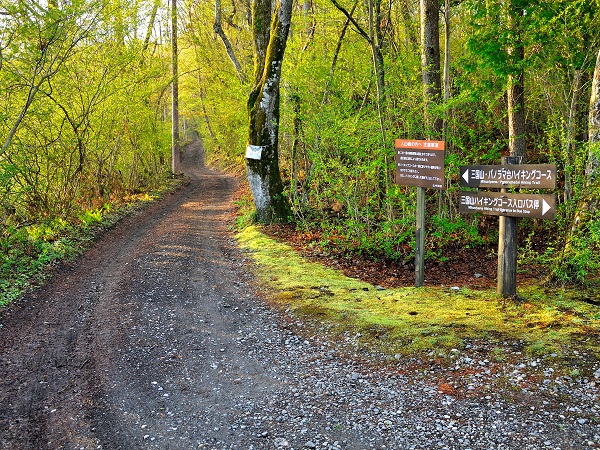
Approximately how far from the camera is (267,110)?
10.5 m

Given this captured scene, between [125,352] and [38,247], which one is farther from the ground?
[38,247]

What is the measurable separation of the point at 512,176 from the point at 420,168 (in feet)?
4.44

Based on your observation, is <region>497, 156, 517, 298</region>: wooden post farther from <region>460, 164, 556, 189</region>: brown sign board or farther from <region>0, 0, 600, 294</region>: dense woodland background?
<region>0, 0, 600, 294</region>: dense woodland background

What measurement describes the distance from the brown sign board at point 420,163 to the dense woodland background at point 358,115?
1.18 meters

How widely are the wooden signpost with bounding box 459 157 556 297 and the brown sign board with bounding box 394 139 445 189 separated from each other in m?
0.52

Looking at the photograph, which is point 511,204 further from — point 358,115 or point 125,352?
point 125,352

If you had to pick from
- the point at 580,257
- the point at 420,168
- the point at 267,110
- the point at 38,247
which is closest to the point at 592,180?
the point at 580,257

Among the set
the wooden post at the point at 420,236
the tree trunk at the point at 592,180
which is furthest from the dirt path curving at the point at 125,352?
the tree trunk at the point at 592,180

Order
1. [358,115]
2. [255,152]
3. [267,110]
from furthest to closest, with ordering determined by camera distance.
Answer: [255,152]
[267,110]
[358,115]

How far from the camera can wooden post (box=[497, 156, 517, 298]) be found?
5.58 m

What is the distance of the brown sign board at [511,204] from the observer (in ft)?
16.6

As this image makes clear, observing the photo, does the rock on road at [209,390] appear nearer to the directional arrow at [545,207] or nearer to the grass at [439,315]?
the grass at [439,315]

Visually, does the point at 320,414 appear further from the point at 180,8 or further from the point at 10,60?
the point at 180,8

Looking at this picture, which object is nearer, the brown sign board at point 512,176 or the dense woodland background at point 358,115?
the brown sign board at point 512,176
